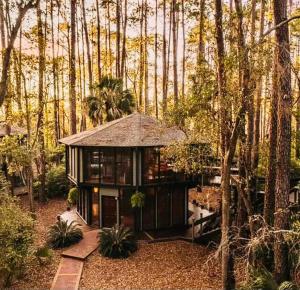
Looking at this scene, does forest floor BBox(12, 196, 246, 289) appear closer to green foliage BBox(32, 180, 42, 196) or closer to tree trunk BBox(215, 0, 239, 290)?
tree trunk BBox(215, 0, 239, 290)

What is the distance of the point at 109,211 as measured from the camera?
1938 centimetres

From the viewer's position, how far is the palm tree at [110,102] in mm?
24797

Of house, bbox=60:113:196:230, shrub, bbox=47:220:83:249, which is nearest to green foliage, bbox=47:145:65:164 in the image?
house, bbox=60:113:196:230

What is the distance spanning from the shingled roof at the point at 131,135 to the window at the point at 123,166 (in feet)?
2.22

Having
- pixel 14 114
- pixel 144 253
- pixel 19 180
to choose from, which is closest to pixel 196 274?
pixel 144 253

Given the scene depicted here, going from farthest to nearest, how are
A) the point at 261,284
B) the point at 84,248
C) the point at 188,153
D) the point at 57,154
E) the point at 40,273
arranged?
1. the point at 57,154
2. the point at 84,248
3. the point at 40,273
4. the point at 188,153
5. the point at 261,284

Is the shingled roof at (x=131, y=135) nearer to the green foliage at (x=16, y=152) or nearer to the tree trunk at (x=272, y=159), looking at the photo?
the green foliage at (x=16, y=152)

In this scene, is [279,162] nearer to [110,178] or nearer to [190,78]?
[190,78]

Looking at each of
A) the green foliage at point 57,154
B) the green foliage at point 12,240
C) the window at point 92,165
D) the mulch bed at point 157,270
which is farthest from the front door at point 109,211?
the green foliage at point 57,154

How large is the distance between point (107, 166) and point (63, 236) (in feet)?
13.6

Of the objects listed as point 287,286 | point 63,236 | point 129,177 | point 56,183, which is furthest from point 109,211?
point 287,286

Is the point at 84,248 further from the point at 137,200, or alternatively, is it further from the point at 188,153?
the point at 188,153

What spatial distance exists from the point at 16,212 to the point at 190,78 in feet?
Result: 24.7

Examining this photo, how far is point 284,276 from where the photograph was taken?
10.8 m
